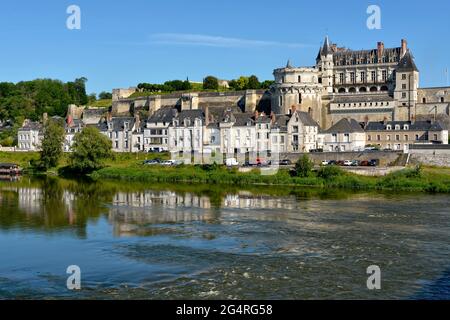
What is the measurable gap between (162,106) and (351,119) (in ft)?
63.5

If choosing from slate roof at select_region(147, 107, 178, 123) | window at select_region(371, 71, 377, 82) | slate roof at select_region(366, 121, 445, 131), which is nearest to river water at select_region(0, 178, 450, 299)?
slate roof at select_region(366, 121, 445, 131)

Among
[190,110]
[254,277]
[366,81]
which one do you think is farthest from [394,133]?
[254,277]

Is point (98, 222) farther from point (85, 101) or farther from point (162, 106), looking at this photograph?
point (85, 101)

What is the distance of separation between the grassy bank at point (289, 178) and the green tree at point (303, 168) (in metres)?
0.41

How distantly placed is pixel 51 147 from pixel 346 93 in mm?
24647

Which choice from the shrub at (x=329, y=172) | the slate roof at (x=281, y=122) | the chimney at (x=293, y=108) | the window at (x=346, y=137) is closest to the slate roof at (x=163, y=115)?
the slate roof at (x=281, y=122)

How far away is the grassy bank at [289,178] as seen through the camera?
35.1 metres

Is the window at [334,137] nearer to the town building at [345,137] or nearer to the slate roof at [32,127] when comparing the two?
the town building at [345,137]

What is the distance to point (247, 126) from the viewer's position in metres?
49.0

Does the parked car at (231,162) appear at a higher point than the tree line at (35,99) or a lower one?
lower

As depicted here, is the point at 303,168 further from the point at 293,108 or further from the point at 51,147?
the point at 51,147

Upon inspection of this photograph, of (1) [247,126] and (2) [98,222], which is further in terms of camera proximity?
(1) [247,126]

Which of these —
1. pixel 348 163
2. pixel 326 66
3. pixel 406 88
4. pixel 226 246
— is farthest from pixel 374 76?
pixel 226 246

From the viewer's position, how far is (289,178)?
38.5 meters
